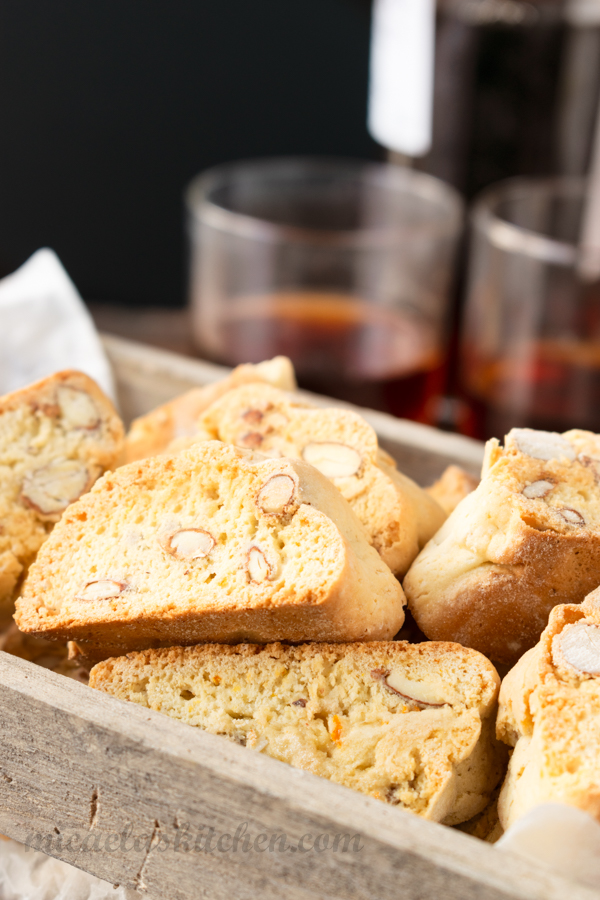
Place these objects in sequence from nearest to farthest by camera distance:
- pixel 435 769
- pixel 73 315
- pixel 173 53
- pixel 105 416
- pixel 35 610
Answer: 1. pixel 435 769
2. pixel 35 610
3. pixel 105 416
4. pixel 73 315
5. pixel 173 53

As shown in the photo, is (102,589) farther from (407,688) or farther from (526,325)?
(526,325)

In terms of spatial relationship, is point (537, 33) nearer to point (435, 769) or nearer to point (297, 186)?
point (297, 186)

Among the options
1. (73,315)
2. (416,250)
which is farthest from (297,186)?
(73,315)

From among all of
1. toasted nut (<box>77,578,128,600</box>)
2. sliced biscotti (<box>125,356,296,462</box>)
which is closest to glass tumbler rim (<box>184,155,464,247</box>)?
sliced biscotti (<box>125,356,296,462</box>)

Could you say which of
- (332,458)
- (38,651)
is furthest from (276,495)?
(38,651)

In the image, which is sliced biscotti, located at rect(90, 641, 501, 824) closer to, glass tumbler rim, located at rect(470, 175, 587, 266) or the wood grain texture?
the wood grain texture

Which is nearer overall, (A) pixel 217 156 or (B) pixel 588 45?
(B) pixel 588 45

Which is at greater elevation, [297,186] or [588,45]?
[588,45]
